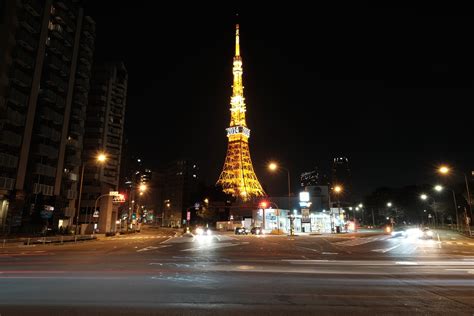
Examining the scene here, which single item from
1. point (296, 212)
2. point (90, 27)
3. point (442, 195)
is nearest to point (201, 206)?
point (296, 212)

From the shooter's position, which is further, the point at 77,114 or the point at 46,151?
the point at 77,114

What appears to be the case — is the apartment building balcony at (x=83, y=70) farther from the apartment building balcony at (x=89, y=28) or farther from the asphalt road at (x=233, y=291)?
the asphalt road at (x=233, y=291)

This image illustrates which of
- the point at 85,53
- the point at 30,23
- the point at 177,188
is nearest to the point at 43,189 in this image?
the point at 30,23

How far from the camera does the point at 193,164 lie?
567ft

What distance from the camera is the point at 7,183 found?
4319cm

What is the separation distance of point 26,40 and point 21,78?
5155 mm

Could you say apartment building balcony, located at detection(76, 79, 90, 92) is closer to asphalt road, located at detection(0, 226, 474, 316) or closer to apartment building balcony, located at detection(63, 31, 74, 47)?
apartment building balcony, located at detection(63, 31, 74, 47)

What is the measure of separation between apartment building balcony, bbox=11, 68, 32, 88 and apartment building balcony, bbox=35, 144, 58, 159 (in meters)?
8.49

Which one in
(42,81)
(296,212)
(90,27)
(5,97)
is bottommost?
(296,212)

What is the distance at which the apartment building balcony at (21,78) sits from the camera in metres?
45.0

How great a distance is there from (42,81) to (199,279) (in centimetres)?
5088

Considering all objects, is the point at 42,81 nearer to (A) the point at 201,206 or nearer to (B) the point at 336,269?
(B) the point at 336,269

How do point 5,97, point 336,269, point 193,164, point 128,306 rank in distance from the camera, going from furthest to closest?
1. point 193,164
2. point 5,97
3. point 336,269
4. point 128,306

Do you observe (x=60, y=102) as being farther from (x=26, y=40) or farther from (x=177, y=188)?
(x=177, y=188)
